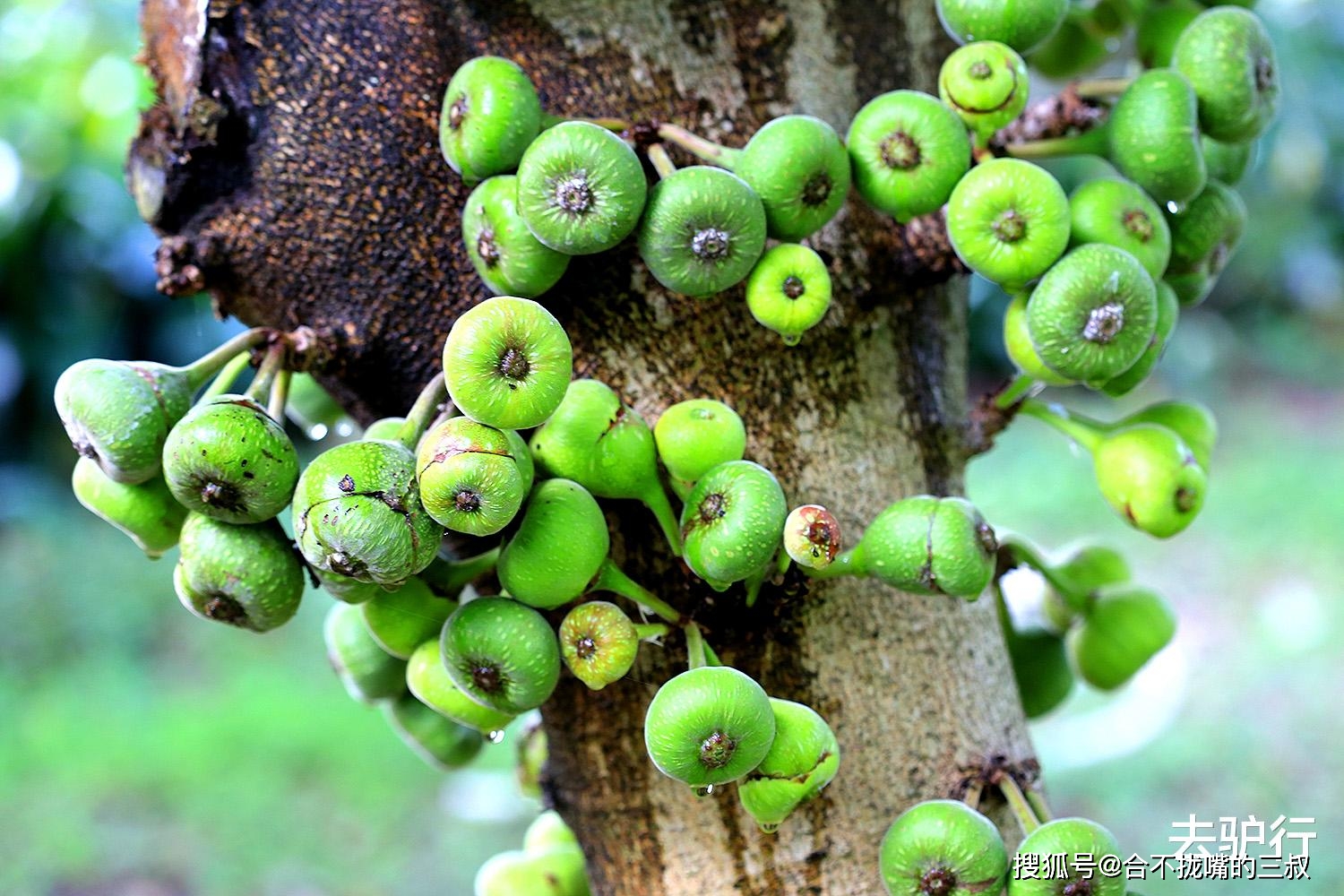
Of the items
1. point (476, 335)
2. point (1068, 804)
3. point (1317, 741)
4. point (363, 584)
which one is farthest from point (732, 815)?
point (1317, 741)

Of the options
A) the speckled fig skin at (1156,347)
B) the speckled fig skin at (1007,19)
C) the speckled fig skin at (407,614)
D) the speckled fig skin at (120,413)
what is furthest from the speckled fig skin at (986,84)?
the speckled fig skin at (120,413)

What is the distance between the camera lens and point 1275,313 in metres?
7.76

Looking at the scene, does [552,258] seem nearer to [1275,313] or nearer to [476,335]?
[476,335]

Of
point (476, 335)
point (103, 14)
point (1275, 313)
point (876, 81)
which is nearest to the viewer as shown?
point (476, 335)

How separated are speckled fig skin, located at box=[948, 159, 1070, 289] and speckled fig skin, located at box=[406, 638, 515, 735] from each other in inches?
Result: 25.5

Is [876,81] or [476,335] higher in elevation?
[876,81]

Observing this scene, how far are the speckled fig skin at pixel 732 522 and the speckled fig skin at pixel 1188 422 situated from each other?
609mm

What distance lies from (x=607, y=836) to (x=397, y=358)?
0.57 meters

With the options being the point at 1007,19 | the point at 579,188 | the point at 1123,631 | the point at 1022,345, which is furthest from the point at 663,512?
the point at 1123,631

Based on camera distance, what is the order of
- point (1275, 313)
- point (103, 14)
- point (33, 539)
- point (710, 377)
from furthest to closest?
point (1275, 313) < point (103, 14) < point (33, 539) < point (710, 377)

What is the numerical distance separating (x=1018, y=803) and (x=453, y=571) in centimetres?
63

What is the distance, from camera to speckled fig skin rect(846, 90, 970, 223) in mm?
1189

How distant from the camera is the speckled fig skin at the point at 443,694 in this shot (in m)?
1.19

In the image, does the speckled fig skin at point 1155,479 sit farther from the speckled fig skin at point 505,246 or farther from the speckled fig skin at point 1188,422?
the speckled fig skin at point 505,246
